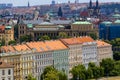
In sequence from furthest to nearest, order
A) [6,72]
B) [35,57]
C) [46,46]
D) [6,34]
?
[6,34] < [46,46] < [35,57] < [6,72]

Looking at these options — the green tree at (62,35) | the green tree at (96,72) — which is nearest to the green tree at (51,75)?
the green tree at (96,72)

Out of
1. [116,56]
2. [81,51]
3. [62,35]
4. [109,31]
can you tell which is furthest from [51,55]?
[109,31]

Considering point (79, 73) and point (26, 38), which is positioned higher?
point (79, 73)

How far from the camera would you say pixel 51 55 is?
77.2 metres

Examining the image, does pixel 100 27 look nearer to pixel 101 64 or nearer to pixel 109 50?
pixel 109 50

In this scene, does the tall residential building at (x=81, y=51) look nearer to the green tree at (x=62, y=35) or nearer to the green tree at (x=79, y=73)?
the green tree at (x=79, y=73)

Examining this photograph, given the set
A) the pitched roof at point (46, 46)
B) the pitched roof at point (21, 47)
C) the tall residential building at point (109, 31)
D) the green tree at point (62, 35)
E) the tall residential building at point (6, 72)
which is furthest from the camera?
the tall residential building at point (109, 31)

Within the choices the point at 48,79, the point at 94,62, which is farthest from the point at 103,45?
the point at 48,79

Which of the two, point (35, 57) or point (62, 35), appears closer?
point (35, 57)

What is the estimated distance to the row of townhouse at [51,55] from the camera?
69750 mm

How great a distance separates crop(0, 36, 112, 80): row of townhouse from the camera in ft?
229

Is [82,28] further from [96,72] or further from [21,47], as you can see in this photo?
[21,47]

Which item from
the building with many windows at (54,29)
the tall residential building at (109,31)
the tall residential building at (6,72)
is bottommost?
the tall residential building at (109,31)

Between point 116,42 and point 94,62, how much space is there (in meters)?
28.4
